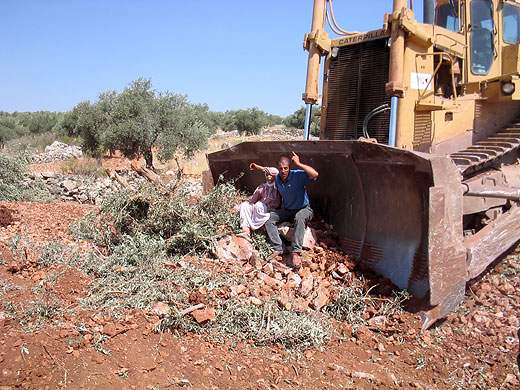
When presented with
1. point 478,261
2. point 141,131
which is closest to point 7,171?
point 141,131

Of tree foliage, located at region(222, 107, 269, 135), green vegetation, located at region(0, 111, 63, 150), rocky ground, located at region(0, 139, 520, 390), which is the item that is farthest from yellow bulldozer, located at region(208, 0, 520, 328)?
tree foliage, located at region(222, 107, 269, 135)

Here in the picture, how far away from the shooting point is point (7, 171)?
A: 10.6 m

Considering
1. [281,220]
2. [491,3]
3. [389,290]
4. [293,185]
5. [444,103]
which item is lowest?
[389,290]

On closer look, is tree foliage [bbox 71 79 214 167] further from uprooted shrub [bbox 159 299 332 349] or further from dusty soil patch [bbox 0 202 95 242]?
uprooted shrub [bbox 159 299 332 349]

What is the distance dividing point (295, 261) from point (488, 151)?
8.67 ft

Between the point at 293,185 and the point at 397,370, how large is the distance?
2.38 meters

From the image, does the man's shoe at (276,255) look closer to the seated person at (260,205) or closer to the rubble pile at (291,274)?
the rubble pile at (291,274)

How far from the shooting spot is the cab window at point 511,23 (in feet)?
22.4

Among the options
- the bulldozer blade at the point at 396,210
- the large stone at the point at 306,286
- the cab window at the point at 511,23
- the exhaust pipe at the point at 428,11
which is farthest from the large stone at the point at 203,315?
the cab window at the point at 511,23

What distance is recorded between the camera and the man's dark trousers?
216 inches

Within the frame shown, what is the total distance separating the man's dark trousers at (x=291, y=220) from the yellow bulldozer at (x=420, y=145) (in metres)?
0.48

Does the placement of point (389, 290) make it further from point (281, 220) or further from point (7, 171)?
point (7, 171)

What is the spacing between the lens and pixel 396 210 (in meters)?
5.18

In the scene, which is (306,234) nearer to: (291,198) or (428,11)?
(291,198)
